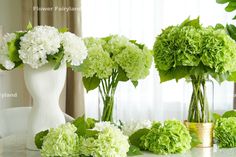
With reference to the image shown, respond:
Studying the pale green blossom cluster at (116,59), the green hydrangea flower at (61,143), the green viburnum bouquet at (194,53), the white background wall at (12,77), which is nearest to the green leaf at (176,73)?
the green viburnum bouquet at (194,53)

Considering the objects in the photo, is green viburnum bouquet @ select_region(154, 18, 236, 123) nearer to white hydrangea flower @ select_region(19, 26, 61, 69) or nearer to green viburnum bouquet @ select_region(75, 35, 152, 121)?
green viburnum bouquet @ select_region(75, 35, 152, 121)

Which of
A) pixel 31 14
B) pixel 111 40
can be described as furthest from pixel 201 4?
pixel 111 40

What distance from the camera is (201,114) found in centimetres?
123

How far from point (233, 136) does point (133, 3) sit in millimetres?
2230

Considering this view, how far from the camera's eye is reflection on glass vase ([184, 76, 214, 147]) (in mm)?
1217

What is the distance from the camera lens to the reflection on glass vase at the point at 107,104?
1.28 meters

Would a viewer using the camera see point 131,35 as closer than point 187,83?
No

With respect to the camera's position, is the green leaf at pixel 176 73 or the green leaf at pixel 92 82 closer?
the green leaf at pixel 176 73

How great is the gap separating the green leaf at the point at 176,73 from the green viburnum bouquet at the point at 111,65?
0.34ft

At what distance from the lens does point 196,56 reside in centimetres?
112

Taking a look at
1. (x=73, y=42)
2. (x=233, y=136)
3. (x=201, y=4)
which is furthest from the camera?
(x=201, y=4)

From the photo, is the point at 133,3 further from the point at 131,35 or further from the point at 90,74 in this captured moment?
the point at 90,74

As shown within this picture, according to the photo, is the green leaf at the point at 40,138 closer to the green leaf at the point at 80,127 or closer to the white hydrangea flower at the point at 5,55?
the green leaf at the point at 80,127

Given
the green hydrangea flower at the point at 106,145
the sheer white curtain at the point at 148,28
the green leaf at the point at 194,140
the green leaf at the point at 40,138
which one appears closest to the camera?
the green hydrangea flower at the point at 106,145
